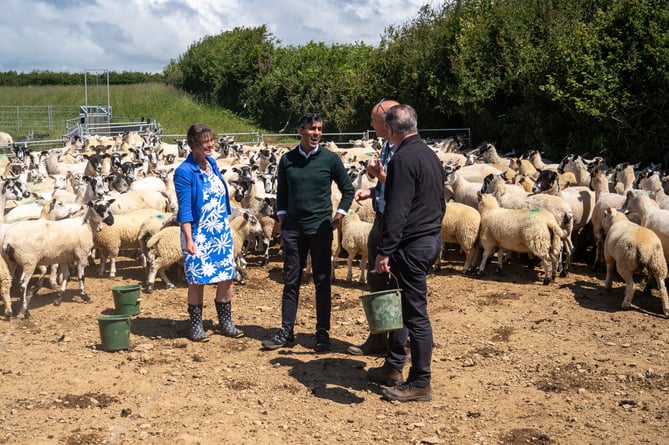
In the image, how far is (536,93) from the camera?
70.5 ft

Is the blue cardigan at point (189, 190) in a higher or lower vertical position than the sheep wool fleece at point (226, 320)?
higher

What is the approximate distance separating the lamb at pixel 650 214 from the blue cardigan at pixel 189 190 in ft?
21.6

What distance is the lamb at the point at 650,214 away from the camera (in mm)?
9758

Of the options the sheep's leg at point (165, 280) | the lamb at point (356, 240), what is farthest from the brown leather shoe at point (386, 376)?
the sheep's leg at point (165, 280)

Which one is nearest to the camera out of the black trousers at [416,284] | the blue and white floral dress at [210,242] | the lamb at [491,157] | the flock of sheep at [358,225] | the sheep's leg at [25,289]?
the black trousers at [416,284]

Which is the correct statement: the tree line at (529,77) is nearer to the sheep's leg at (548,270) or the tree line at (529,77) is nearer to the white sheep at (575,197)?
the white sheep at (575,197)

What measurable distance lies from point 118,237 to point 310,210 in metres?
4.81

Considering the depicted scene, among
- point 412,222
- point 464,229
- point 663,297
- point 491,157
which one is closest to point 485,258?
point 464,229

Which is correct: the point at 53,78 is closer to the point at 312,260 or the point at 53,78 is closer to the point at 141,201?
the point at 141,201

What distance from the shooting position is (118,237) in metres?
10.7

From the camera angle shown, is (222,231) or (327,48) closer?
(222,231)

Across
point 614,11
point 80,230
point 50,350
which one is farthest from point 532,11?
point 50,350

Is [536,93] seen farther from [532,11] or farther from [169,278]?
[169,278]

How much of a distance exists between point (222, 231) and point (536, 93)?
54.1 ft
